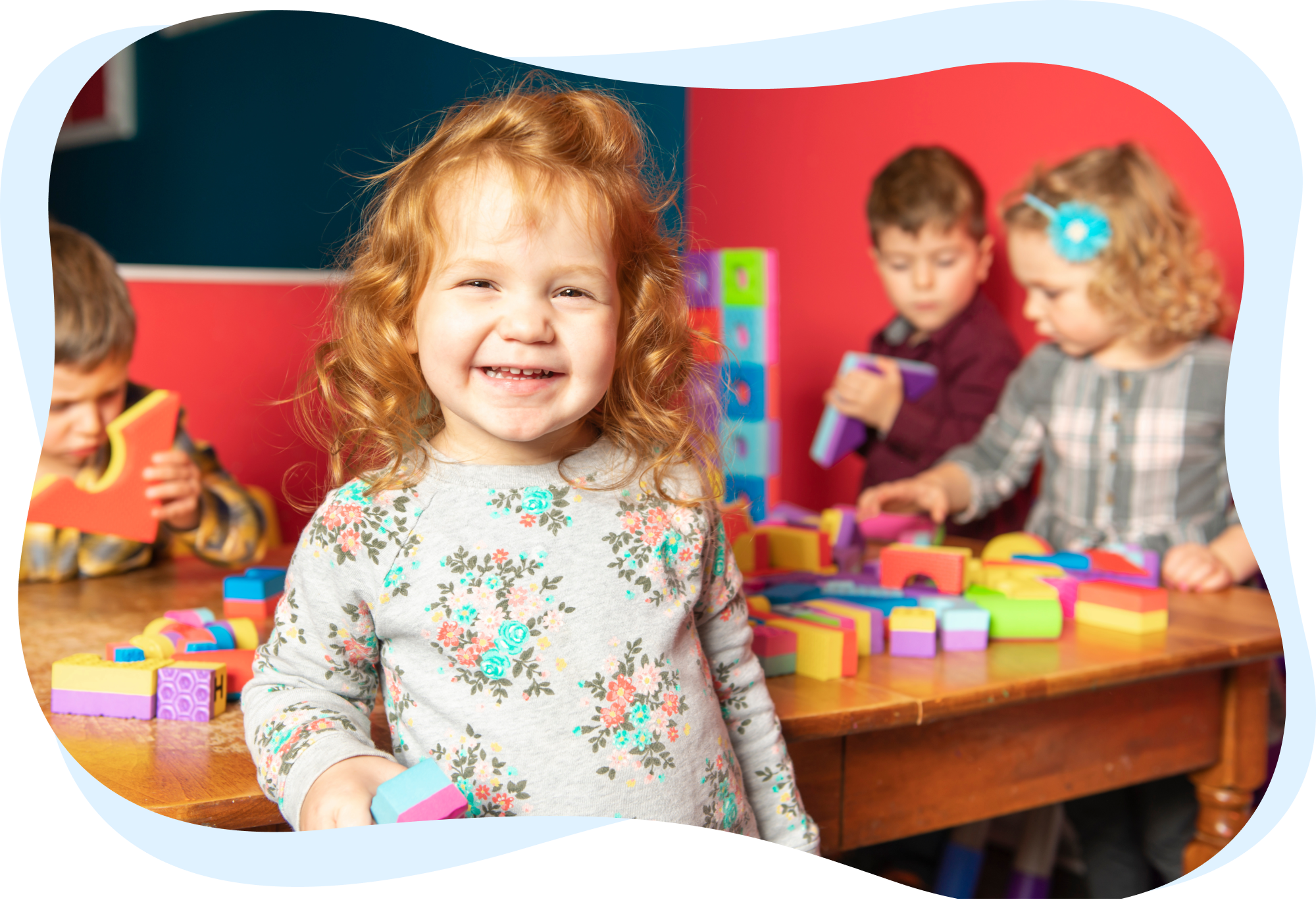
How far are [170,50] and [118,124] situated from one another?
201mm

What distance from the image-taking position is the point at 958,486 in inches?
61.7

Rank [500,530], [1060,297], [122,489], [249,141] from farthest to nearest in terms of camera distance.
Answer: [249,141] < [1060,297] < [122,489] < [500,530]

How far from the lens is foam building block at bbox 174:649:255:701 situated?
→ 2.71 feet

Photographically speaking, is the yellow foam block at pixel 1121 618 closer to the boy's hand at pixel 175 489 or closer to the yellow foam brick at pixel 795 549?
the yellow foam brick at pixel 795 549

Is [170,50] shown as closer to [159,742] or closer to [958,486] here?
[958,486]

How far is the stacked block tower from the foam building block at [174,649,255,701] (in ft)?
2.05

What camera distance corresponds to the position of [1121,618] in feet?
3.50

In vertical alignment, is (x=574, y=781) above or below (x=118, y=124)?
below

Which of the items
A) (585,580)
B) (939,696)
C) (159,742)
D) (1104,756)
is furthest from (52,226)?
(1104,756)

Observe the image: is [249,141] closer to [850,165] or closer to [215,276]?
[215,276]

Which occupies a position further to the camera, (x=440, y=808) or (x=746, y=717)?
(x=746, y=717)

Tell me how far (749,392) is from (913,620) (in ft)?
1.53

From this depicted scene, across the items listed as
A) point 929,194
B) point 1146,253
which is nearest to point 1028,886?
point 1146,253

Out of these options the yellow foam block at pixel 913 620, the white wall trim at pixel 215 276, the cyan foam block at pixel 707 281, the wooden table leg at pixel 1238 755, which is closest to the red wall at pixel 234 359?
the white wall trim at pixel 215 276
